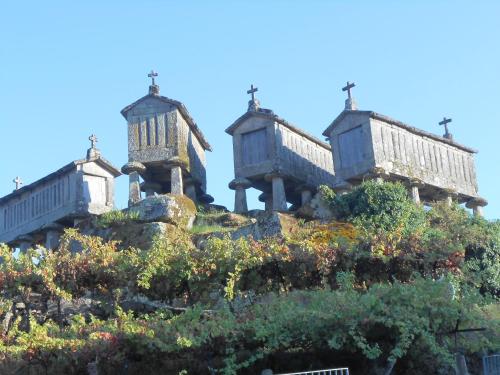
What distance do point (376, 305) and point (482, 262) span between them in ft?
30.2

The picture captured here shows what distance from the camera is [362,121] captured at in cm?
2292

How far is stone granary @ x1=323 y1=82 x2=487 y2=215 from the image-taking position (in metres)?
22.6

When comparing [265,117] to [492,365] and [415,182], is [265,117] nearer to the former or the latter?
[415,182]

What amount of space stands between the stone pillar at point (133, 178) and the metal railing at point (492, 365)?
48.3 ft

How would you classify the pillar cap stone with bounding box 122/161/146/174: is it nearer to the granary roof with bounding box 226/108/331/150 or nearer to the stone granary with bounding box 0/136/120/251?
the stone granary with bounding box 0/136/120/251

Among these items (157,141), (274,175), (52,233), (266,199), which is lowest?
(52,233)

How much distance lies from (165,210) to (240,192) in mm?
3323

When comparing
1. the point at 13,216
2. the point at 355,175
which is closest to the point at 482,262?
the point at 355,175

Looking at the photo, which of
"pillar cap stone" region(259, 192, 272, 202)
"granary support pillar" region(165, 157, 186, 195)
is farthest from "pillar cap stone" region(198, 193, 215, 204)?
"granary support pillar" region(165, 157, 186, 195)

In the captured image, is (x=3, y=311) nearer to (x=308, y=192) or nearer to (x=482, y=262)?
(x=482, y=262)

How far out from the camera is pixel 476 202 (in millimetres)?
25969

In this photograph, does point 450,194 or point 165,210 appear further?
point 450,194

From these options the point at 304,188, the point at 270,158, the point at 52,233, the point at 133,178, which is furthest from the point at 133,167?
the point at 304,188

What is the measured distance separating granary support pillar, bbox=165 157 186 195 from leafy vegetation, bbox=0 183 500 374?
23.2ft
